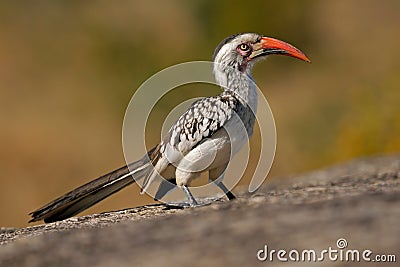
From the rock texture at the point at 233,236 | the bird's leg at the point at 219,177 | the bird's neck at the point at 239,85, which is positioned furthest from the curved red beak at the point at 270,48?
the rock texture at the point at 233,236

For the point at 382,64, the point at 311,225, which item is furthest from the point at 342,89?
the point at 311,225

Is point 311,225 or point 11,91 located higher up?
point 11,91

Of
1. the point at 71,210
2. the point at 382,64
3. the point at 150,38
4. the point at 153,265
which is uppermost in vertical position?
the point at 150,38

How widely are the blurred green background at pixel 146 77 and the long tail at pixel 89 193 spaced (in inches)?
346

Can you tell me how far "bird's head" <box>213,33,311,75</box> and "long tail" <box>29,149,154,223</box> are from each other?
3.65ft

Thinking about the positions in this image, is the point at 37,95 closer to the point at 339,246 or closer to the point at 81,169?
the point at 81,169

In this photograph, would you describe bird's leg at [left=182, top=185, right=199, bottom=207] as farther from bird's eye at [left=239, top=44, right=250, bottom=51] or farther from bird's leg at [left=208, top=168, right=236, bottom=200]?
bird's eye at [left=239, top=44, right=250, bottom=51]

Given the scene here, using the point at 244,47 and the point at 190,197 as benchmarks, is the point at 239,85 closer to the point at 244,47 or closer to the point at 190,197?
the point at 244,47

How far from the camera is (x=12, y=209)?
685 inches

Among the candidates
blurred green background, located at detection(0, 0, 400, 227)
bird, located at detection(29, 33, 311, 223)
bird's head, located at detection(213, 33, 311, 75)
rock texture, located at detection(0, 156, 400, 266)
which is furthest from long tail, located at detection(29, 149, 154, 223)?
blurred green background, located at detection(0, 0, 400, 227)

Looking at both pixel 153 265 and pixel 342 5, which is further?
pixel 342 5

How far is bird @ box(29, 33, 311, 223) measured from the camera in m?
6.57

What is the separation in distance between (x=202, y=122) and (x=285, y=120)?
599 inches

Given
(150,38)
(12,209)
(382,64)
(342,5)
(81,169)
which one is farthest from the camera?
(342,5)
